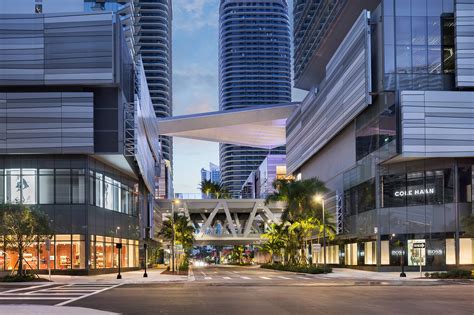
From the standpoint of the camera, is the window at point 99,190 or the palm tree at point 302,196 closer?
the window at point 99,190

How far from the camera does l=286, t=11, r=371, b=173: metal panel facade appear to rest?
62219 millimetres

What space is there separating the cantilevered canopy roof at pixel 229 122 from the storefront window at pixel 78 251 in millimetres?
55508

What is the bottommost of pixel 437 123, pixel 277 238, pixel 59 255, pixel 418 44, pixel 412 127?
pixel 277 238

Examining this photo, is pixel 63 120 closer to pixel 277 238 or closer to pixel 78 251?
pixel 78 251

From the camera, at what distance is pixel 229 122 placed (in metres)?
116

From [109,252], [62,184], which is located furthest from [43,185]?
[109,252]

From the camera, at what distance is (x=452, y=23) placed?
59.0 m

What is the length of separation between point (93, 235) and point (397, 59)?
31788mm

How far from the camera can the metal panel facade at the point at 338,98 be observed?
62.2m

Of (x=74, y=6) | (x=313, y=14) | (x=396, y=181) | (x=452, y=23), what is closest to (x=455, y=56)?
(x=452, y=23)

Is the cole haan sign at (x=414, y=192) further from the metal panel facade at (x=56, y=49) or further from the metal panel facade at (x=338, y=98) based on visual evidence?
the metal panel facade at (x=56, y=49)

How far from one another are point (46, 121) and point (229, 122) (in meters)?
59.7

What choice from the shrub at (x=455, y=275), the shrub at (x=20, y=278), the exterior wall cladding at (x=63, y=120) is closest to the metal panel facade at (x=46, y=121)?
the exterior wall cladding at (x=63, y=120)

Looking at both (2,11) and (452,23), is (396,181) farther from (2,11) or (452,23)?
(2,11)
